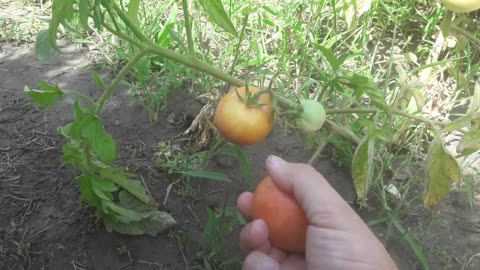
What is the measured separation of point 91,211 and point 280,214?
0.68 meters

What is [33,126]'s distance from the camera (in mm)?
1858

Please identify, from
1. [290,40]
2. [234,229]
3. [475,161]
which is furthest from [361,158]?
[290,40]

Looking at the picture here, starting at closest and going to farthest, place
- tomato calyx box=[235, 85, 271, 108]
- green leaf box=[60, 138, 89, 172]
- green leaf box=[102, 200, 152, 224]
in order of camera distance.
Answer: tomato calyx box=[235, 85, 271, 108]
green leaf box=[60, 138, 89, 172]
green leaf box=[102, 200, 152, 224]

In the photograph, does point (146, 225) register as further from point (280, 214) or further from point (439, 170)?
point (439, 170)

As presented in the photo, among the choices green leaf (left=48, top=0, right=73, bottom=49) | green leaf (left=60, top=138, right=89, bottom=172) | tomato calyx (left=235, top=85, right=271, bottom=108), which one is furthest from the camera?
green leaf (left=60, top=138, right=89, bottom=172)

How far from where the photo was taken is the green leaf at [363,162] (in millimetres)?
1211

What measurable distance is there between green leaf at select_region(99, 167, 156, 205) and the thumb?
435 mm

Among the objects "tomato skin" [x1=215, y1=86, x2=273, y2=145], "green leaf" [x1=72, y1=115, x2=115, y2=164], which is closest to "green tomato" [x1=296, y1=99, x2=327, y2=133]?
"tomato skin" [x1=215, y1=86, x2=273, y2=145]

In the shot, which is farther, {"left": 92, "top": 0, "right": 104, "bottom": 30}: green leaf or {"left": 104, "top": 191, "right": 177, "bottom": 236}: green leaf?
{"left": 104, "top": 191, "right": 177, "bottom": 236}: green leaf

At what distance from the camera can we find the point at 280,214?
1201 mm

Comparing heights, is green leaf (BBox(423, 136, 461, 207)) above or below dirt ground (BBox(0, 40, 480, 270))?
above

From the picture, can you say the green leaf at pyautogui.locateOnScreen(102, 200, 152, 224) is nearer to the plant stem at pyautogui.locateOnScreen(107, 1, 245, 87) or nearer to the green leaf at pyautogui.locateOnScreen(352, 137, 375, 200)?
the plant stem at pyautogui.locateOnScreen(107, 1, 245, 87)

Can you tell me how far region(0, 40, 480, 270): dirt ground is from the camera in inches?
59.3

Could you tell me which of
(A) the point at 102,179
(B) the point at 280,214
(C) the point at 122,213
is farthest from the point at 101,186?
(B) the point at 280,214
